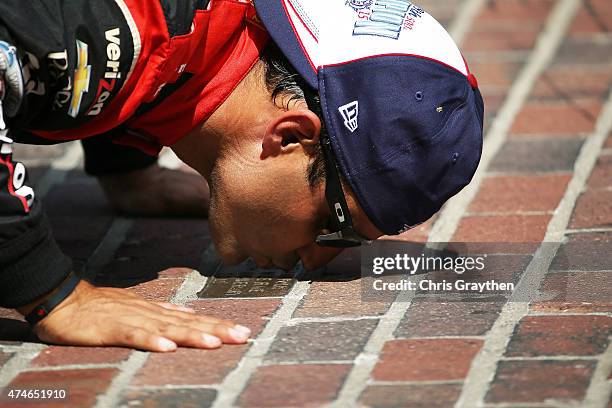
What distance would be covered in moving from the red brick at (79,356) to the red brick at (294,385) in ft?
1.00

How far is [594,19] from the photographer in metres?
4.74

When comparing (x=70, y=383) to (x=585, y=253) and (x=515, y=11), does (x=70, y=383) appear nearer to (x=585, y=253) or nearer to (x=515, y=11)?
(x=585, y=253)

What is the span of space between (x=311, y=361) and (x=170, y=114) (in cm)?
71

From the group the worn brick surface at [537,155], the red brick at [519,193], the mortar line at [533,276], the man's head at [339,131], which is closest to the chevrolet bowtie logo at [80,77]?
the man's head at [339,131]

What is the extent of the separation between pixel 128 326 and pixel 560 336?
2.92 feet

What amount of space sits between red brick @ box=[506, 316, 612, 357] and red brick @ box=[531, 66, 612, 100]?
172 cm

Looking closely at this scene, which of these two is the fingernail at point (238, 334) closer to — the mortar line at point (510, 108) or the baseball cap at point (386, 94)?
the baseball cap at point (386, 94)

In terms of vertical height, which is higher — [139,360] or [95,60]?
[95,60]

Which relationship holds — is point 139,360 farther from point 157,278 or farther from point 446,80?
point 446,80

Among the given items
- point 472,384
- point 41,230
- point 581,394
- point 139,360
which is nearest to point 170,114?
point 41,230

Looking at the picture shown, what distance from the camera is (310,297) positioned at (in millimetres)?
2621

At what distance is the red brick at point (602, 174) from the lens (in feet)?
10.7

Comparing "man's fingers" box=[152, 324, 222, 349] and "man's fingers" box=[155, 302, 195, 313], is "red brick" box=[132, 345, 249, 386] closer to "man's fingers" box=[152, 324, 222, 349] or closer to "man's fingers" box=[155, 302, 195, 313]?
"man's fingers" box=[152, 324, 222, 349]

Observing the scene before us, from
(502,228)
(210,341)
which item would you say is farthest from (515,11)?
(210,341)
